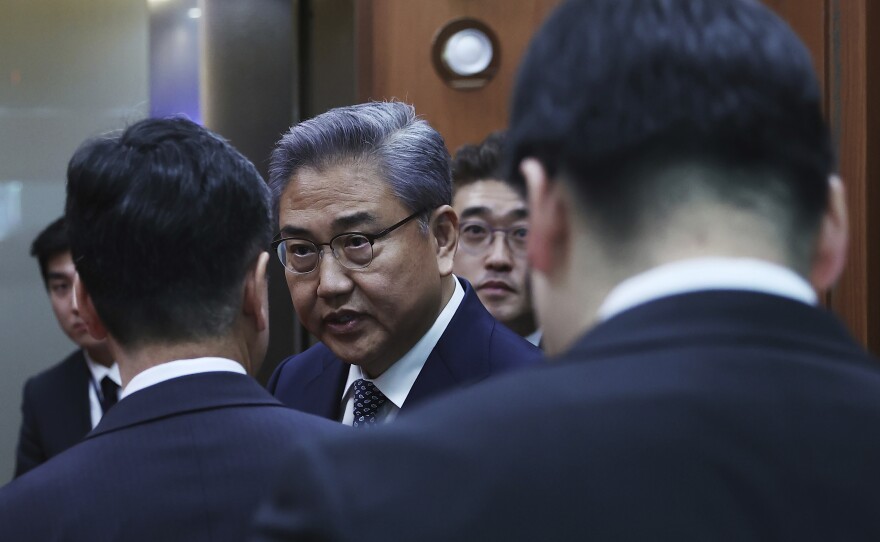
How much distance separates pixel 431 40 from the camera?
438cm

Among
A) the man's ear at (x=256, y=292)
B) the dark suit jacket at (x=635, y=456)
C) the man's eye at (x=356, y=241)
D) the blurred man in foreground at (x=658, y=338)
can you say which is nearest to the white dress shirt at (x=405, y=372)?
the man's eye at (x=356, y=241)

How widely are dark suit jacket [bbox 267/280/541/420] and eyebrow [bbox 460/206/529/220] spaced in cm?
108

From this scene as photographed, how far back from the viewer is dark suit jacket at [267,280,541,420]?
239 cm

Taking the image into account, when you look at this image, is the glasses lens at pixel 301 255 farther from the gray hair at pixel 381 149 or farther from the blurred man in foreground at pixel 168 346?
the blurred man in foreground at pixel 168 346

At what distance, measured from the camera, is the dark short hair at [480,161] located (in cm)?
369

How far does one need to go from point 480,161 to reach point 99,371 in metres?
1.37

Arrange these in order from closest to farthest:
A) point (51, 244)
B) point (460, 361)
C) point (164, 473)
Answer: point (164, 473) < point (460, 361) < point (51, 244)

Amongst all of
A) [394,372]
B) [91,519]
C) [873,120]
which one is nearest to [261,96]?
[873,120]

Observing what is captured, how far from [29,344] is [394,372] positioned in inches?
113

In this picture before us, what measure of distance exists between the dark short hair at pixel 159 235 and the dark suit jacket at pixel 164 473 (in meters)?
0.09

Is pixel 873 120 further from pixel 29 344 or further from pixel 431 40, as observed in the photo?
pixel 29 344

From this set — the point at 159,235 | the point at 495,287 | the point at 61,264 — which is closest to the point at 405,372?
the point at 159,235

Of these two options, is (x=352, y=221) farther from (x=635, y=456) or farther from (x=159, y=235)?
(x=635, y=456)

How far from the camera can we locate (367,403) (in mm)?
2490
